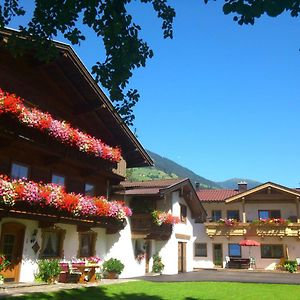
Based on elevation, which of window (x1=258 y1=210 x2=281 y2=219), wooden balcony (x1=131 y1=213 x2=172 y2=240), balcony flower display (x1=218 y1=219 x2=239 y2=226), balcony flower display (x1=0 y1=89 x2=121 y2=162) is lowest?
wooden balcony (x1=131 y1=213 x2=172 y2=240)

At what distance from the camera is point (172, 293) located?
1648cm

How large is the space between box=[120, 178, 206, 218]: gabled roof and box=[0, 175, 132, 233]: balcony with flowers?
496cm

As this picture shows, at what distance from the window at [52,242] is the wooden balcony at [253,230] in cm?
2210

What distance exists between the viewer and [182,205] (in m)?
33.3

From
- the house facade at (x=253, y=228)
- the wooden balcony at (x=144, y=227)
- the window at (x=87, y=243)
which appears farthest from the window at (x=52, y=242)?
the house facade at (x=253, y=228)

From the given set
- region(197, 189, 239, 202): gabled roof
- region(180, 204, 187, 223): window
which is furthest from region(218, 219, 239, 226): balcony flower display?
region(180, 204, 187, 223): window

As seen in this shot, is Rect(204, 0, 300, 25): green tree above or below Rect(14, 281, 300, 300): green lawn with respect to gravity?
above

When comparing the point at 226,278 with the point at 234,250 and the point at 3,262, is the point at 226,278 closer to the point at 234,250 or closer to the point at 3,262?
the point at 3,262

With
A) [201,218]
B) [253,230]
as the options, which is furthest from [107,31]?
[253,230]

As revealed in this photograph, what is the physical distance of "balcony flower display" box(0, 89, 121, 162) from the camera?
50.1 feet

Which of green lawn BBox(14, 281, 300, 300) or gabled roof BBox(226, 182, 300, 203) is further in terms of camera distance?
gabled roof BBox(226, 182, 300, 203)

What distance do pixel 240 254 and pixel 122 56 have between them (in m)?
34.4

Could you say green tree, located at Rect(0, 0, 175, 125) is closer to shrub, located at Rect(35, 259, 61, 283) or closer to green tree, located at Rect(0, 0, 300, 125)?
green tree, located at Rect(0, 0, 300, 125)

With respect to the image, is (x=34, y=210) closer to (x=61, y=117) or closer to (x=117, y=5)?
(x=61, y=117)
